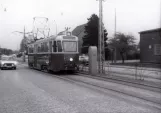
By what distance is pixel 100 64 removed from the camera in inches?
727

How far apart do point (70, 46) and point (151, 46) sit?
18.6 m

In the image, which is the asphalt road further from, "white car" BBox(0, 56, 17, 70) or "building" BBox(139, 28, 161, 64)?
"building" BBox(139, 28, 161, 64)

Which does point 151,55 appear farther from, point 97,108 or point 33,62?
point 97,108

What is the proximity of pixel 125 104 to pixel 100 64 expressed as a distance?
1107 cm

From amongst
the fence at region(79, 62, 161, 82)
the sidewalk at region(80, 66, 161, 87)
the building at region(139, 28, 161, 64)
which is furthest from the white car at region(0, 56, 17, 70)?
the building at region(139, 28, 161, 64)

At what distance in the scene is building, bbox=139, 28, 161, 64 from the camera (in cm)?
3183

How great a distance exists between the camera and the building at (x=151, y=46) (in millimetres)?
31828

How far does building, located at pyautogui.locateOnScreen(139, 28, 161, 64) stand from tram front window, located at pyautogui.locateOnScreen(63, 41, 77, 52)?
1668cm

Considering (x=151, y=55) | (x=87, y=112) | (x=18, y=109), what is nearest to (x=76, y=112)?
(x=87, y=112)

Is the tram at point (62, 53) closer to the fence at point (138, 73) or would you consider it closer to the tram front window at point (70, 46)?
the tram front window at point (70, 46)

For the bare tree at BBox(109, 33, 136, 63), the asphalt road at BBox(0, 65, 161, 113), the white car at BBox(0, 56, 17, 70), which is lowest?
the asphalt road at BBox(0, 65, 161, 113)

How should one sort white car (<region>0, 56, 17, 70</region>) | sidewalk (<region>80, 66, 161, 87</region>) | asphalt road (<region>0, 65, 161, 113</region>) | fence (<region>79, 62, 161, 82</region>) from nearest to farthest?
asphalt road (<region>0, 65, 161, 113</region>) → sidewalk (<region>80, 66, 161, 87</region>) → fence (<region>79, 62, 161, 82</region>) → white car (<region>0, 56, 17, 70</region>)

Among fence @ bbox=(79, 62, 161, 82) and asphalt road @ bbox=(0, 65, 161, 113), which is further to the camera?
fence @ bbox=(79, 62, 161, 82)

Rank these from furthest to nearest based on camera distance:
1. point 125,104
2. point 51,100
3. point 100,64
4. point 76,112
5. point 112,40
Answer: point 112,40, point 100,64, point 51,100, point 125,104, point 76,112
